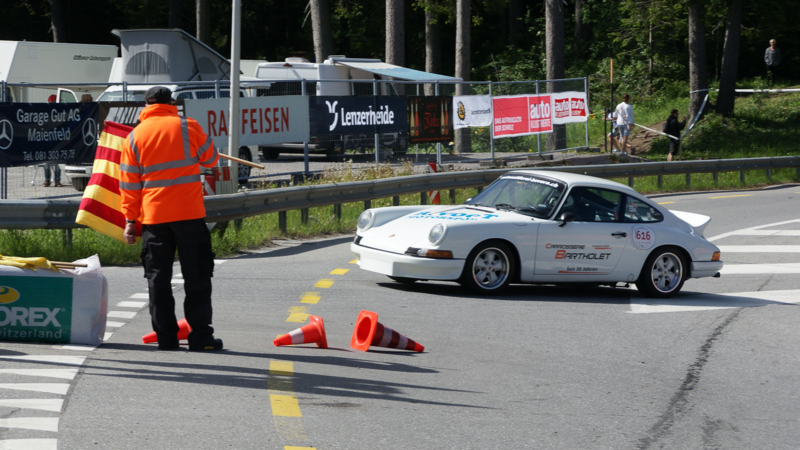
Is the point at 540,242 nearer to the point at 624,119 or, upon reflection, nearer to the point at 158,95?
the point at 158,95

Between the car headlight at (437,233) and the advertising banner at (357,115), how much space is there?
33.7ft

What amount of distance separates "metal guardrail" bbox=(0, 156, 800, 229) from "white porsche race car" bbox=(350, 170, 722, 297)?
106 inches

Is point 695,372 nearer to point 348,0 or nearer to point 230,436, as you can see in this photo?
point 230,436

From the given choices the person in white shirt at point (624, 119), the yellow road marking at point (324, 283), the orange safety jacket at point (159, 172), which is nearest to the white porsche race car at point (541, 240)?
the yellow road marking at point (324, 283)

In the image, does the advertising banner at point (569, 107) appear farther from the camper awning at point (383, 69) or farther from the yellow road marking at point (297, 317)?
the yellow road marking at point (297, 317)

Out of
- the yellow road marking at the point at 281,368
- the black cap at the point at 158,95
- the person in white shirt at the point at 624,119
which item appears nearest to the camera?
the yellow road marking at the point at 281,368

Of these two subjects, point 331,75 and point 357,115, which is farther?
point 331,75

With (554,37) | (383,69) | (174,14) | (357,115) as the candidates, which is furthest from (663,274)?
(174,14)

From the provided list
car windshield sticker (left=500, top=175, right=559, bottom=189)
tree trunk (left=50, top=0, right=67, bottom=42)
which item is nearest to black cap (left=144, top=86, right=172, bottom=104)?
car windshield sticker (left=500, top=175, right=559, bottom=189)

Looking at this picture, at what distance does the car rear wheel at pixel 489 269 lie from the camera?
9508 millimetres

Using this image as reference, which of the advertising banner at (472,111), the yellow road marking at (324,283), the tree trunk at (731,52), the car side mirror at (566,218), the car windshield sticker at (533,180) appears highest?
the tree trunk at (731,52)

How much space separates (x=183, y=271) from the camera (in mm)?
6613

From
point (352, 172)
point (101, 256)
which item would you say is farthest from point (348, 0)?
point (101, 256)

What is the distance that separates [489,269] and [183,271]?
12.7 feet
